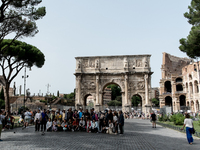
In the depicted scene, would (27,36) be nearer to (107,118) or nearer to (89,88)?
(107,118)

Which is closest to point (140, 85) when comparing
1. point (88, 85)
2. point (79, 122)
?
point (88, 85)

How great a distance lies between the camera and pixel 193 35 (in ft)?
51.9

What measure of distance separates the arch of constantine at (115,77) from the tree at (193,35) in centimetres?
1313

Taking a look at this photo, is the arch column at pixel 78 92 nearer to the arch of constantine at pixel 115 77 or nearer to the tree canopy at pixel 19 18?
the arch of constantine at pixel 115 77

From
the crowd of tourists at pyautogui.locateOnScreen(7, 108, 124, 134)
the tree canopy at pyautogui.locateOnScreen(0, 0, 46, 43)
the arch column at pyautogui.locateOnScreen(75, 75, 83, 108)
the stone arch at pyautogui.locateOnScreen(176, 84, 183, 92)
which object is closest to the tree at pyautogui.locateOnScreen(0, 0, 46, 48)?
the tree canopy at pyautogui.locateOnScreen(0, 0, 46, 43)

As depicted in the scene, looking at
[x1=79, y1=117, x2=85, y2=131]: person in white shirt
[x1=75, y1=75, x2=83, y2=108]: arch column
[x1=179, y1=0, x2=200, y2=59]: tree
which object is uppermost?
[x1=179, y1=0, x2=200, y2=59]: tree

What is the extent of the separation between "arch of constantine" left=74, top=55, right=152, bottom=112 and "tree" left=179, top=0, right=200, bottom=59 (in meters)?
13.1

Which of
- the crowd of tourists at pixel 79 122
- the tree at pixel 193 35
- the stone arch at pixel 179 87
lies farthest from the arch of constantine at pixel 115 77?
the stone arch at pixel 179 87

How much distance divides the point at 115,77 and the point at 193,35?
54.5ft

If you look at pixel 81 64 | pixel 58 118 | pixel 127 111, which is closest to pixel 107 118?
pixel 58 118

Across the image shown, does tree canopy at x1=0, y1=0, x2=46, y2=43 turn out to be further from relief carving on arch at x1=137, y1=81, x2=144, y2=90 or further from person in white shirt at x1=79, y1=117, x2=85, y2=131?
relief carving on arch at x1=137, y1=81, x2=144, y2=90

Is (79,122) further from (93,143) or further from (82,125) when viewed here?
(93,143)

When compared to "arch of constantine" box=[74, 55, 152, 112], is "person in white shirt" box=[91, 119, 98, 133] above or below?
below

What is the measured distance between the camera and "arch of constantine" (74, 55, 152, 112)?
101ft
